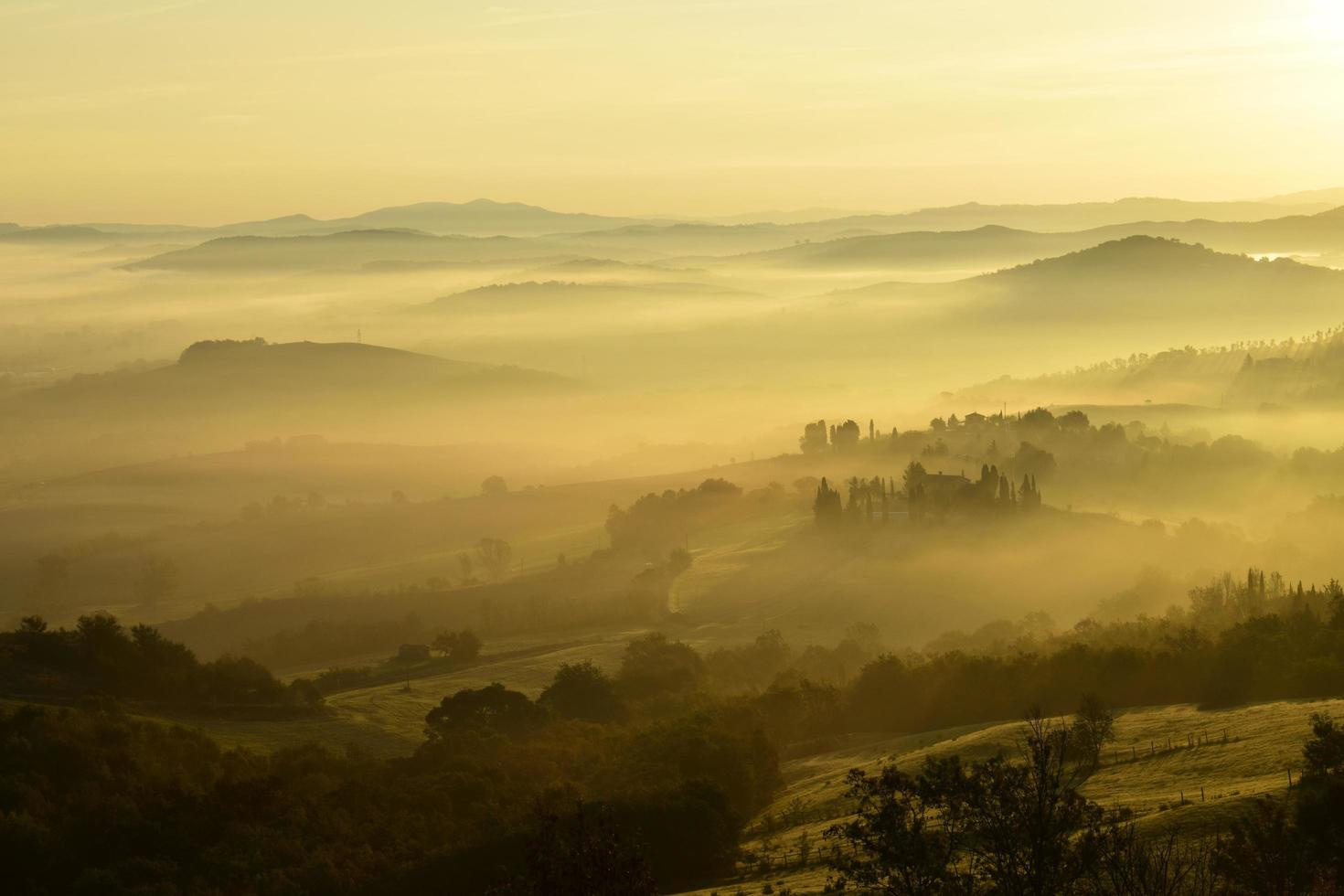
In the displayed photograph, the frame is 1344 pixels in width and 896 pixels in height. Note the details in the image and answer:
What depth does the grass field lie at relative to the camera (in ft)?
157

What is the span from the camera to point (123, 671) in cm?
8150

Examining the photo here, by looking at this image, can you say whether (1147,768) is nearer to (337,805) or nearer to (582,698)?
(337,805)

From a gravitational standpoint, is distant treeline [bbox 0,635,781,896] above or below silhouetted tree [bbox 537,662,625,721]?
above

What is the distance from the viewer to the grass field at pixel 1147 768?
157 feet

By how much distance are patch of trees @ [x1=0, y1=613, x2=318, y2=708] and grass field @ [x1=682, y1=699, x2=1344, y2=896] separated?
3505 centimetres

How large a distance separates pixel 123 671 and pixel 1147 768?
5886cm

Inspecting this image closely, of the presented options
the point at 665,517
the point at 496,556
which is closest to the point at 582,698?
the point at 496,556

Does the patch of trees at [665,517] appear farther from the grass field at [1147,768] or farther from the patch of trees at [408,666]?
the grass field at [1147,768]

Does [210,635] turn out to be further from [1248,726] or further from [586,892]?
[586,892]

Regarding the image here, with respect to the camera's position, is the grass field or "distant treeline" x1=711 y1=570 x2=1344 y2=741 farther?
"distant treeline" x1=711 y1=570 x2=1344 y2=741

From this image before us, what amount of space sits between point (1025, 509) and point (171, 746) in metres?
123

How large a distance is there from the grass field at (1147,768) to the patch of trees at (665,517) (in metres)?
98.8

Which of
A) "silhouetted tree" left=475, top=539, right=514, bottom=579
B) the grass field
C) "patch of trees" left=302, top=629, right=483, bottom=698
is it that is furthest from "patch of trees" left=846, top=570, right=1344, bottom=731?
"silhouetted tree" left=475, top=539, right=514, bottom=579

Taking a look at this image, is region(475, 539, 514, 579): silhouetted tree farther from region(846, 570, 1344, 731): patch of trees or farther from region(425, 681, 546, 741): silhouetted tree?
region(846, 570, 1344, 731): patch of trees
